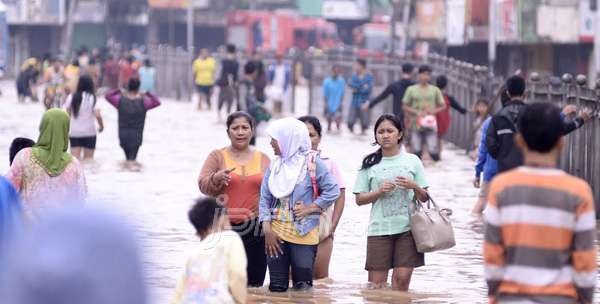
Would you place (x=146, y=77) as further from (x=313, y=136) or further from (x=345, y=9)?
(x=345, y=9)

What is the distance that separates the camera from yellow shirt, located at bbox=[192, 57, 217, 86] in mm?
40062

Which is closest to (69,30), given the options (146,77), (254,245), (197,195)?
(146,77)

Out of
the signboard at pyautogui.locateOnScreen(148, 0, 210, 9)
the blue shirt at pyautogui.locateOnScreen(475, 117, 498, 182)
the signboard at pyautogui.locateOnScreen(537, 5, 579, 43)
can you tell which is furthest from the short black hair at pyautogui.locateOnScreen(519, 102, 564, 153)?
the signboard at pyautogui.locateOnScreen(148, 0, 210, 9)

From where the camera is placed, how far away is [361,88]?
2853 centimetres

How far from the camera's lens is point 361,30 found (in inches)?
2894

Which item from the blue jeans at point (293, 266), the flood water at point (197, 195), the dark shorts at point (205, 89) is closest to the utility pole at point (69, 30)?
the dark shorts at point (205, 89)

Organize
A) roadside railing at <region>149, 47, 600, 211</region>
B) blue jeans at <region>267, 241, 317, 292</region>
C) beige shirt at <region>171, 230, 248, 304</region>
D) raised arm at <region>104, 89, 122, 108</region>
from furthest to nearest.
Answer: raised arm at <region>104, 89, 122, 108</region>, roadside railing at <region>149, 47, 600, 211</region>, blue jeans at <region>267, 241, 317, 292</region>, beige shirt at <region>171, 230, 248, 304</region>

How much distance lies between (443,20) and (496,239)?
40664mm

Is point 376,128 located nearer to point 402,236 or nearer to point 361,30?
point 402,236

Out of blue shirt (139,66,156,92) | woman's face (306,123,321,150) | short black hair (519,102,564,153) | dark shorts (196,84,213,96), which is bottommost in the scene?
dark shorts (196,84,213,96)

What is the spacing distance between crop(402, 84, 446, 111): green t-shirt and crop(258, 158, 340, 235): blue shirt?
11598 mm

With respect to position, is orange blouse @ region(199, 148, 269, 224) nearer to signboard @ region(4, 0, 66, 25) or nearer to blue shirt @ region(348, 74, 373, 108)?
blue shirt @ region(348, 74, 373, 108)

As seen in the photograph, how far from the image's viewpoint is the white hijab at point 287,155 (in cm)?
943

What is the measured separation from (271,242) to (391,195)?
0.74 meters
